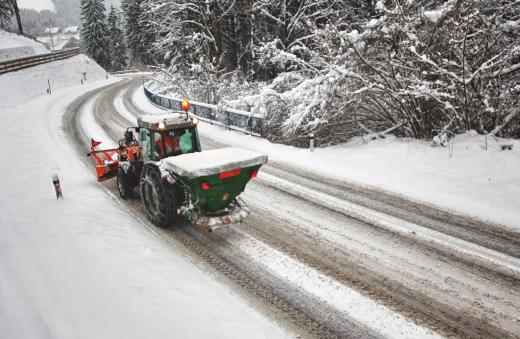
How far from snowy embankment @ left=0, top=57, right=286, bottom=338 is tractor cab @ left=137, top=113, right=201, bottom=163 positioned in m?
1.60

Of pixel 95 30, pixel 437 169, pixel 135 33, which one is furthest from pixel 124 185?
pixel 135 33

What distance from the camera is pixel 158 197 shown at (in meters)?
6.60

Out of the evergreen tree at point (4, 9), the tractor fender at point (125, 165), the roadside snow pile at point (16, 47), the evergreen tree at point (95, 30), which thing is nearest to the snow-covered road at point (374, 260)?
the tractor fender at point (125, 165)

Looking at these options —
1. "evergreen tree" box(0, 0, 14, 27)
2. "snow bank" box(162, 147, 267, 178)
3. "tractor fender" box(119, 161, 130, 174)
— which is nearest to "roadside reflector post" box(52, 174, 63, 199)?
"tractor fender" box(119, 161, 130, 174)

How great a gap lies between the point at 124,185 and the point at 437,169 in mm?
8071

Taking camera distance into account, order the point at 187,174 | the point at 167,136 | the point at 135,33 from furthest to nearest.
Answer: the point at 135,33 < the point at 167,136 < the point at 187,174

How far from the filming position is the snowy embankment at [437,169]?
7492mm

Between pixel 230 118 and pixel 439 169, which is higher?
pixel 230 118

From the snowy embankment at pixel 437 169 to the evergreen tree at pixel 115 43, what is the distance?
67597 mm

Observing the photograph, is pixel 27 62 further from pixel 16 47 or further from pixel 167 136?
pixel 167 136

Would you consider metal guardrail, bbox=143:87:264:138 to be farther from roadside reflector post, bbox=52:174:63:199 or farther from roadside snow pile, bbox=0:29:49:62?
roadside snow pile, bbox=0:29:49:62

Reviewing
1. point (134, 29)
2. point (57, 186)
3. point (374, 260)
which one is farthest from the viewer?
point (134, 29)

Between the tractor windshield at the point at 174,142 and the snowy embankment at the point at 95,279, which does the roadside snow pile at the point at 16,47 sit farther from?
the tractor windshield at the point at 174,142

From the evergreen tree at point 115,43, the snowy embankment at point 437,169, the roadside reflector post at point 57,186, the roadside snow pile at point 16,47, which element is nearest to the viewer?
the snowy embankment at point 437,169
